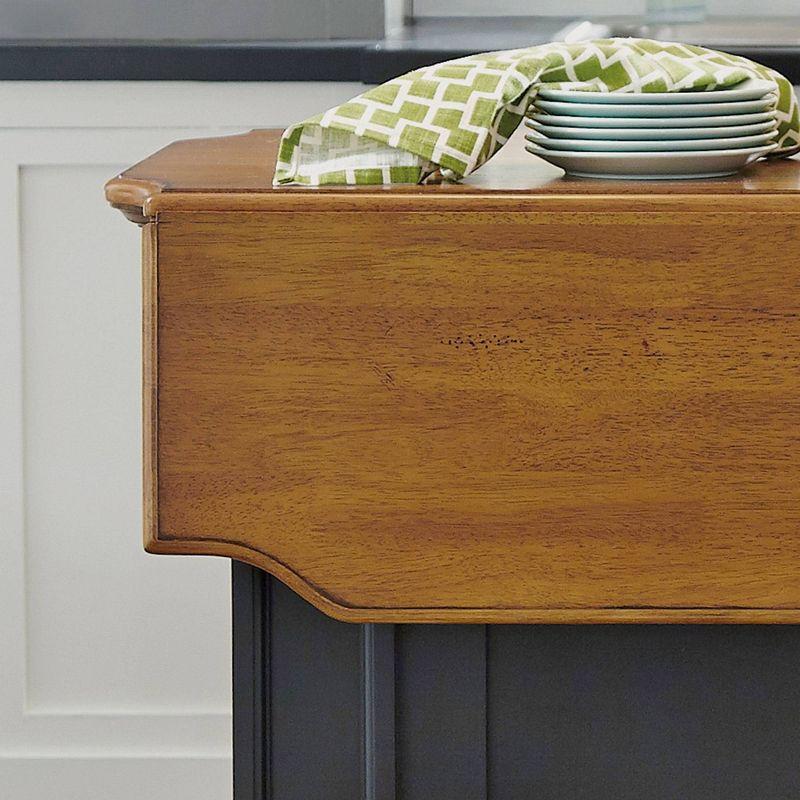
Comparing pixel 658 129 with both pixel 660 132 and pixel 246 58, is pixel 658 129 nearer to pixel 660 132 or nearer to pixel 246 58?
pixel 660 132

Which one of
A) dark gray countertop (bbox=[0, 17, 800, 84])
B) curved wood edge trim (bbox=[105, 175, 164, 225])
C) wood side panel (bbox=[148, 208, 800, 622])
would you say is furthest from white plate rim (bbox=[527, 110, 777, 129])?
dark gray countertop (bbox=[0, 17, 800, 84])

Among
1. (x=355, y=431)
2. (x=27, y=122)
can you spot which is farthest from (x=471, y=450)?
(x=27, y=122)

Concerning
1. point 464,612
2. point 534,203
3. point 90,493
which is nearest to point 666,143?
point 534,203

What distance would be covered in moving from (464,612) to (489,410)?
15 cm

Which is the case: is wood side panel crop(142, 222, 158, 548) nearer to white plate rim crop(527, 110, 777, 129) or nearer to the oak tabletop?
the oak tabletop

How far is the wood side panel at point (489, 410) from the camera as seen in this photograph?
91cm

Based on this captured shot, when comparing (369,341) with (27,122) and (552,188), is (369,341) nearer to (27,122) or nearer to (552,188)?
(552,188)

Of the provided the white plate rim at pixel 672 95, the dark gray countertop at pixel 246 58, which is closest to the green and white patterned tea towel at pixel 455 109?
the white plate rim at pixel 672 95

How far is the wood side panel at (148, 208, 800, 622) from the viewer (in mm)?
912

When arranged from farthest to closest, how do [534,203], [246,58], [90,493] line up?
[90,493] < [246,58] < [534,203]

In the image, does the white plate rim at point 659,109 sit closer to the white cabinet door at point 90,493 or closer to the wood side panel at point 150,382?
the wood side panel at point 150,382

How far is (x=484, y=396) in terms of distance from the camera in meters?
0.93

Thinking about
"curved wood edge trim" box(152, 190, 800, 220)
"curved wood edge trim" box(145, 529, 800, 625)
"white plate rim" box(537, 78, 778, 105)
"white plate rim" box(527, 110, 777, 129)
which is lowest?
"curved wood edge trim" box(145, 529, 800, 625)

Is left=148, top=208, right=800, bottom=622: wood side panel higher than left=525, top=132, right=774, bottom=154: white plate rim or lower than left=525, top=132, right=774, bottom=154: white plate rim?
lower
